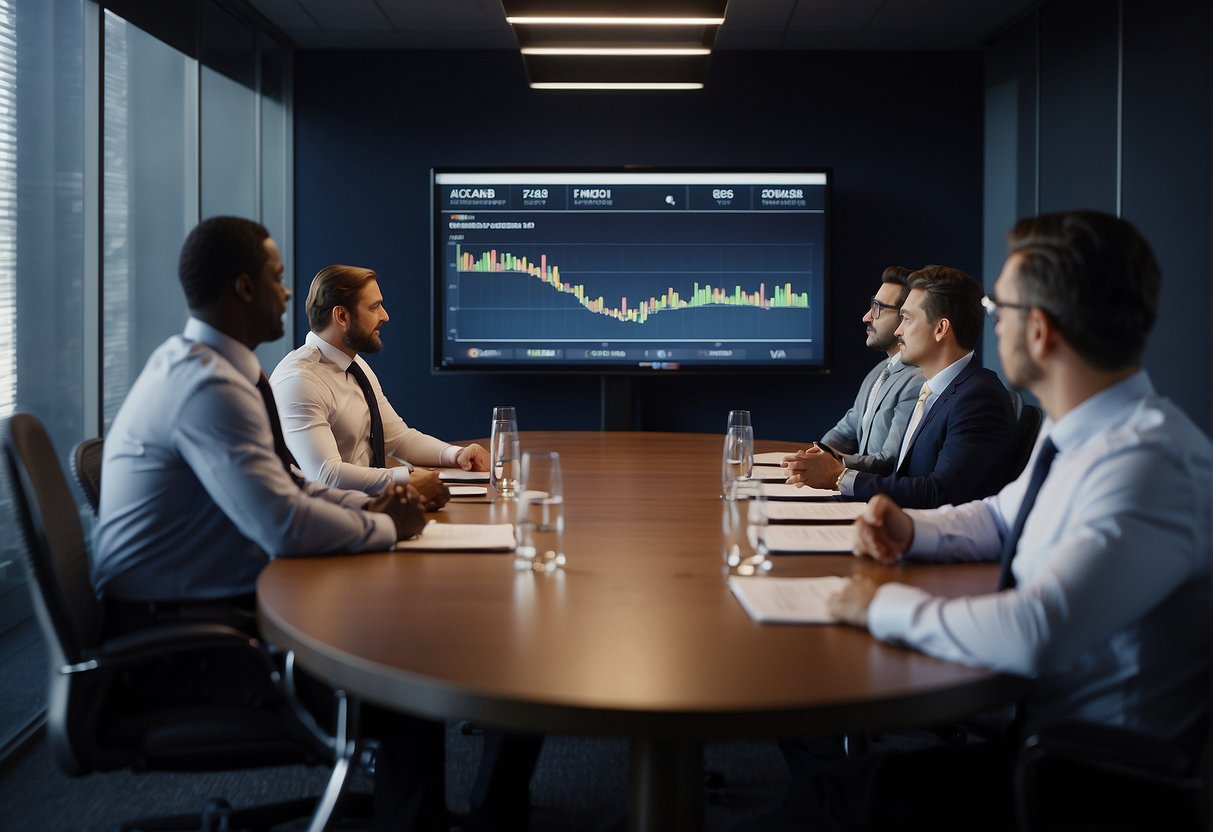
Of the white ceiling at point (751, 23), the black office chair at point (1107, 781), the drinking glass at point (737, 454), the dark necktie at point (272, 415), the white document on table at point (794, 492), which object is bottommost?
the black office chair at point (1107, 781)

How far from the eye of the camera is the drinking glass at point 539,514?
178cm

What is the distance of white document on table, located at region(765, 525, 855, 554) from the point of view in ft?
6.70

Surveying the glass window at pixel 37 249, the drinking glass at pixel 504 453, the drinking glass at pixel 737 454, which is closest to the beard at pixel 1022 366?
the drinking glass at pixel 737 454

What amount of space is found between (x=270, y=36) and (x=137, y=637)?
470 cm

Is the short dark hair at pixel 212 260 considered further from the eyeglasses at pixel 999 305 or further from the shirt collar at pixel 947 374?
the shirt collar at pixel 947 374

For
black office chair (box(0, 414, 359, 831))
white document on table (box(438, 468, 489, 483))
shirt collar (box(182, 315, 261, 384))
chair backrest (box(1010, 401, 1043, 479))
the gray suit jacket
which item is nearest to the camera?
black office chair (box(0, 414, 359, 831))

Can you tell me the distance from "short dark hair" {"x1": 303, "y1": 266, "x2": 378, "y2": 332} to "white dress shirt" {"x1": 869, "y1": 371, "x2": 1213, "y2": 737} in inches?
103

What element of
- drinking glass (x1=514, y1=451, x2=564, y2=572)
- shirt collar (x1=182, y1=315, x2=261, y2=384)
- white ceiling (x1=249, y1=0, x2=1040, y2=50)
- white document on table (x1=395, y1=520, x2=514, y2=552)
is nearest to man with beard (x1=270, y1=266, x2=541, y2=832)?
white document on table (x1=395, y1=520, x2=514, y2=552)

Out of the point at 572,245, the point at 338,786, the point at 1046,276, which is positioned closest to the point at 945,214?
the point at 572,245

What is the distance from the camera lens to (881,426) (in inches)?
163

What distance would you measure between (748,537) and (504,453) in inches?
39.3

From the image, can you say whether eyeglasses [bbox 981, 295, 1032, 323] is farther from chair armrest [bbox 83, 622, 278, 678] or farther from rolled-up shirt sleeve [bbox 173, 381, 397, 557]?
chair armrest [bbox 83, 622, 278, 678]

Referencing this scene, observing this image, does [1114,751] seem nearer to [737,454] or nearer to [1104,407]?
[1104,407]

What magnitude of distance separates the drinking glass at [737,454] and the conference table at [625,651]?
1.28ft
